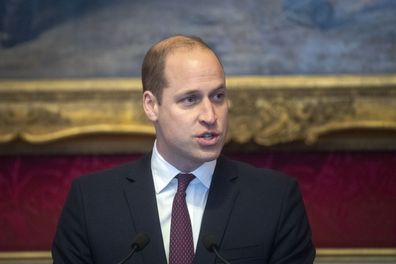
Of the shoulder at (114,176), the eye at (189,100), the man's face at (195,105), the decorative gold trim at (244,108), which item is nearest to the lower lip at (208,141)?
the man's face at (195,105)

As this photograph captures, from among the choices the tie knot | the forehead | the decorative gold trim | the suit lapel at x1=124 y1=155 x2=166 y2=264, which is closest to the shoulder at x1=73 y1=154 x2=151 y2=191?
the suit lapel at x1=124 y1=155 x2=166 y2=264

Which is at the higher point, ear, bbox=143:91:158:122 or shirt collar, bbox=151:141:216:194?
ear, bbox=143:91:158:122

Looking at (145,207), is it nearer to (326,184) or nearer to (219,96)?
(219,96)

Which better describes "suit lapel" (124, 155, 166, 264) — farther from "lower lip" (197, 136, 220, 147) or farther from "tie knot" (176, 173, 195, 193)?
"lower lip" (197, 136, 220, 147)

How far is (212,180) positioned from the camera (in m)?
2.78

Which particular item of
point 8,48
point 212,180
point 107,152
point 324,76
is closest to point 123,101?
point 107,152

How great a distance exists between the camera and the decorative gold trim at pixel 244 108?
397 centimetres

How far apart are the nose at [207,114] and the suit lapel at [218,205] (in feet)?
1.04

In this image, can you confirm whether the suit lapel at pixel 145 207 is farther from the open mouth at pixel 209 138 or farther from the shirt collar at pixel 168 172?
the open mouth at pixel 209 138

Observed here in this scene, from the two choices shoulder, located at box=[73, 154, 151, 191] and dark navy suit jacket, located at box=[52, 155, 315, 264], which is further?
shoulder, located at box=[73, 154, 151, 191]

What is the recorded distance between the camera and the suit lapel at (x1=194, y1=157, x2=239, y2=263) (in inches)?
101

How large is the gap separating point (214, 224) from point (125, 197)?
0.37 metres

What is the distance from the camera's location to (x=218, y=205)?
2717mm

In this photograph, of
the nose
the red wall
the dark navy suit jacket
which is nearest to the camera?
the nose
